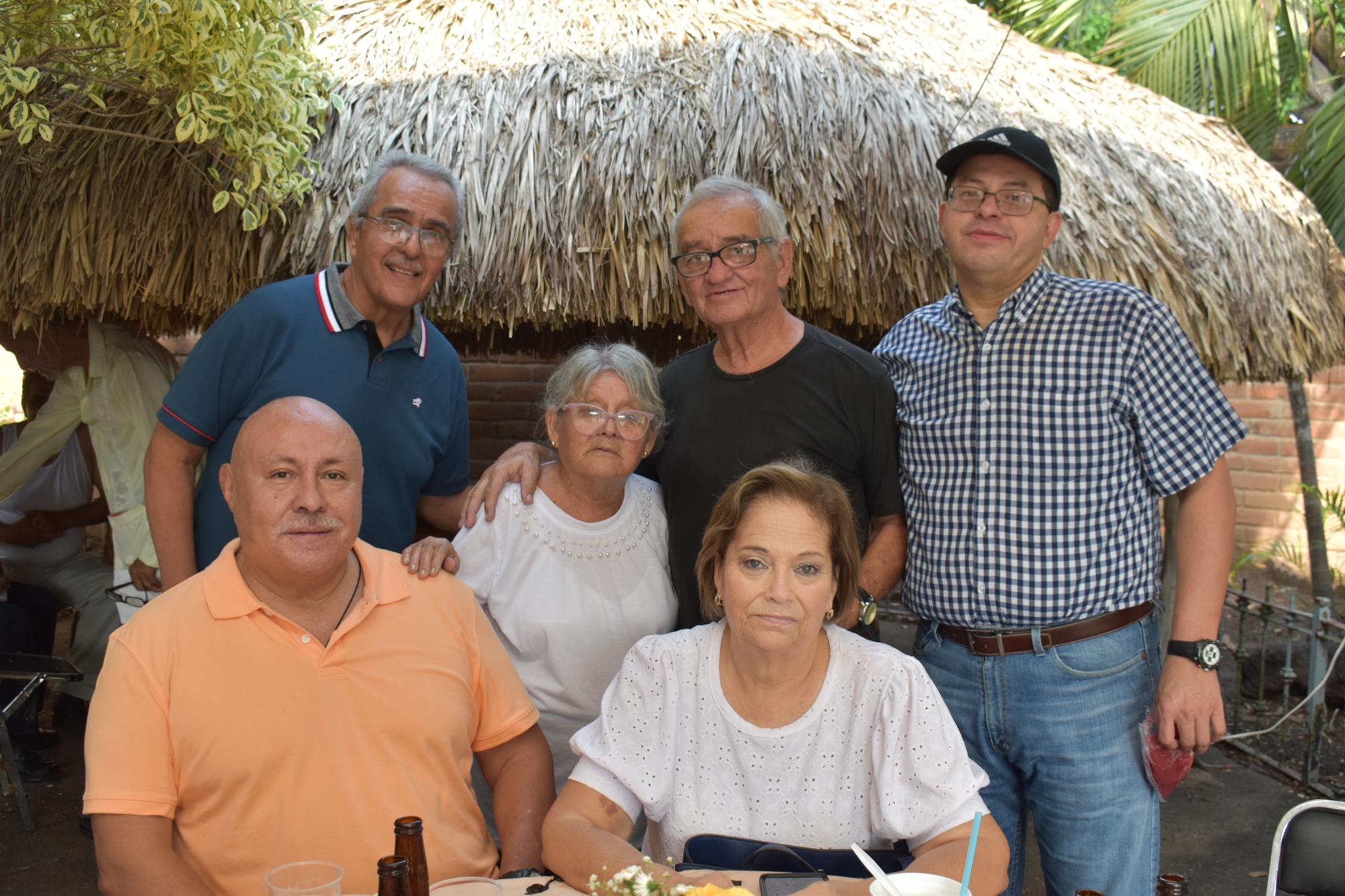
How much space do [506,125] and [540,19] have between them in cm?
71

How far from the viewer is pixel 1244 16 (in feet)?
24.1

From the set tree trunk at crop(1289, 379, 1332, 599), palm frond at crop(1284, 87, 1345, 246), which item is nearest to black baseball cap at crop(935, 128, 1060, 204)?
tree trunk at crop(1289, 379, 1332, 599)

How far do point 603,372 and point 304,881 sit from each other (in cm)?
133

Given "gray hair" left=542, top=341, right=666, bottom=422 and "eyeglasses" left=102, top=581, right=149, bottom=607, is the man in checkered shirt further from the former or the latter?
"eyeglasses" left=102, top=581, right=149, bottom=607

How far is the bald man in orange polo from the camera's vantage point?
177cm

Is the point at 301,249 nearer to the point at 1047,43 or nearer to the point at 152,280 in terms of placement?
the point at 152,280

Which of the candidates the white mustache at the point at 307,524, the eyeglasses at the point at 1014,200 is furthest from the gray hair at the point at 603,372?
→ the eyeglasses at the point at 1014,200

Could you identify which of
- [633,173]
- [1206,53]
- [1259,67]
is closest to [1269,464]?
[1259,67]

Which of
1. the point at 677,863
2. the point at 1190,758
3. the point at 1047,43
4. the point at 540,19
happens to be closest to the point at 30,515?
the point at 540,19

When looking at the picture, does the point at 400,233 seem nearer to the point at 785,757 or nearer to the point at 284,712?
the point at 284,712

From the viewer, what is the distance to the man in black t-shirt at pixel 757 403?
2.41 metres

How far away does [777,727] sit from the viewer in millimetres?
1896

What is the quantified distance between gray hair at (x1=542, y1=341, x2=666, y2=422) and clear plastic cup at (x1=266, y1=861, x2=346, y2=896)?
1.26 meters

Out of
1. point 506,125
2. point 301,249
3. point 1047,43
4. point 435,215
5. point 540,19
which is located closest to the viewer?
point 435,215
